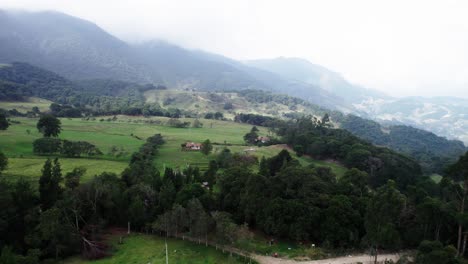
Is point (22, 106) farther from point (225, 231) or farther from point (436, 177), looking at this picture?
point (436, 177)

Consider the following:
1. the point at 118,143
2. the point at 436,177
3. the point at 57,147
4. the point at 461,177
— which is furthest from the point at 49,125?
the point at 436,177

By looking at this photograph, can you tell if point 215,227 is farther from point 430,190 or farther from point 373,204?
point 430,190

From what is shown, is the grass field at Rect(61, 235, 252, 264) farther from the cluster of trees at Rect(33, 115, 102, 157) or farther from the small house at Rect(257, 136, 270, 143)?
the small house at Rect(257, 136, 270, 143)

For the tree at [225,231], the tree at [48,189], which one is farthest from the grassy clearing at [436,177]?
the tree at [48,189]

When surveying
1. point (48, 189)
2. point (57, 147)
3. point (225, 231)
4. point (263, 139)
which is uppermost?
point (263, 139)

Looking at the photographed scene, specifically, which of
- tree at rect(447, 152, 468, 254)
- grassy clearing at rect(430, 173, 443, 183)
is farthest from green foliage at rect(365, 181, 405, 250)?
grassy clearing at rect(430, 173, 443, 183)

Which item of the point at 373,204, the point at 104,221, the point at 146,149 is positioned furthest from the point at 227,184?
the point at 146,149
